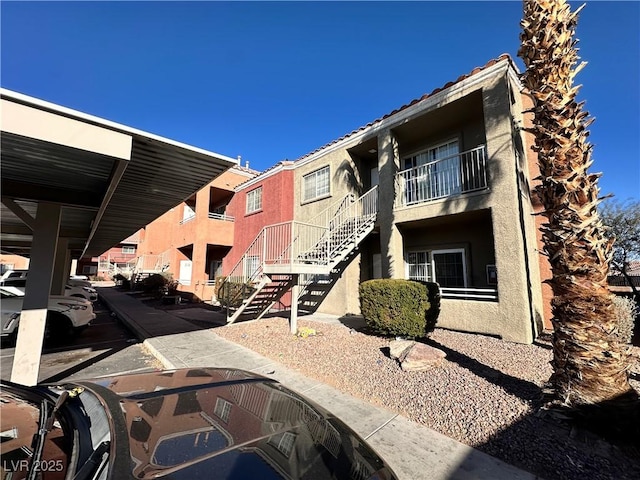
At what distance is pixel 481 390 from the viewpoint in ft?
13.8

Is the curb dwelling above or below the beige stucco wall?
below

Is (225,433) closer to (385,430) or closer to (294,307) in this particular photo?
(385,430)

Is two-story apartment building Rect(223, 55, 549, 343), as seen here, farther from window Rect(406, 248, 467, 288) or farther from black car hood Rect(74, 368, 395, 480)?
black car hood Rect(74, 368, 395, 480)

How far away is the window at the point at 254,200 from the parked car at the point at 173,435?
48.1 ft

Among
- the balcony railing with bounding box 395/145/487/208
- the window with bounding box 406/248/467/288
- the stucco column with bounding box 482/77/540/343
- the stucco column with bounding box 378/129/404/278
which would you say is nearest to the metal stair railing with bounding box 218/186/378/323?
the stucco column with bounding box 378/129/404/278

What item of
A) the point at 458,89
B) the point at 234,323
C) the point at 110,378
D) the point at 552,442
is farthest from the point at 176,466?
the point at 458,89

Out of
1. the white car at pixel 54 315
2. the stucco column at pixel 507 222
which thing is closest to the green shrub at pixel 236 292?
the white car at pixel 54 315

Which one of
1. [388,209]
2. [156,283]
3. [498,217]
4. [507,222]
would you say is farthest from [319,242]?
[156,283]

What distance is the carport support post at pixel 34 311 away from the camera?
4.66 meters

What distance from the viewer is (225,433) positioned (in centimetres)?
157

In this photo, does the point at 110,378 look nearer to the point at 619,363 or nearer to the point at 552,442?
the point at 552,442

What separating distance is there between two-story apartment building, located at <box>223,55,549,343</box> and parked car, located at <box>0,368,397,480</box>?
6.20m

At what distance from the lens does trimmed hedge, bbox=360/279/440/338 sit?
675cm

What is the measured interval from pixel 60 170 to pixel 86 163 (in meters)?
0.62
